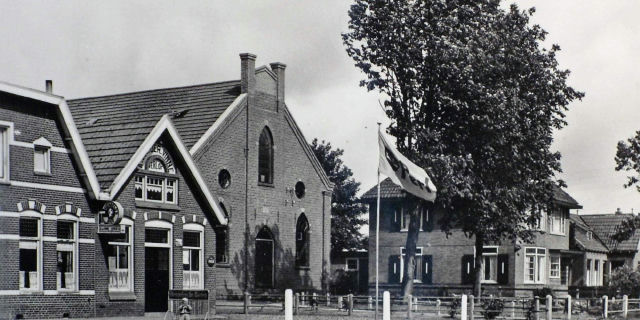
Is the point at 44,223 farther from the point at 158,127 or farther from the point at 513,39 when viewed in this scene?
the point at 513,39

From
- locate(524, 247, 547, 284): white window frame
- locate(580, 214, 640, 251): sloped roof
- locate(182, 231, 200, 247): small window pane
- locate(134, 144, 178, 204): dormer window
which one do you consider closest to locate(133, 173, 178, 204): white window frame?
locate(134, 144, 178, 204): dormer window

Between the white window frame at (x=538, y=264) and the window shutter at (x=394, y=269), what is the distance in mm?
8304

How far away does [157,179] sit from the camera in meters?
32.0

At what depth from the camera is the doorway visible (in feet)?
146

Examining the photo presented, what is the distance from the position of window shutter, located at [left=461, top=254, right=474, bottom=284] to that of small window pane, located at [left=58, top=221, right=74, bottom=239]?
1271 inches

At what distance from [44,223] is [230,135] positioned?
16926 mm

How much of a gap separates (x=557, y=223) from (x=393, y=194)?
1103 cm

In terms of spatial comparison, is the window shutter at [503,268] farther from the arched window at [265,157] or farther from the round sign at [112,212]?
the round sign at [112,212]

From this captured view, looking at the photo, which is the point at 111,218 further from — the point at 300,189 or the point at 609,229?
the point at 609,229

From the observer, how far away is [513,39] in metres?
38.0

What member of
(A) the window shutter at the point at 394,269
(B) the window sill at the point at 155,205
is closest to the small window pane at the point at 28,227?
(B) the window sill at the point at 155,205

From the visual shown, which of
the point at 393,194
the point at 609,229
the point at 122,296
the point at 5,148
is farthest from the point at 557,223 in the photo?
the point at 5,148

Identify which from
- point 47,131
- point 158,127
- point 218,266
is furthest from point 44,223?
point 218,266

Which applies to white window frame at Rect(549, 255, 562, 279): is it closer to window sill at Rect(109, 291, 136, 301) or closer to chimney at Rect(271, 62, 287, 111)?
chimney at Rect(271, 62, 287, 111)
